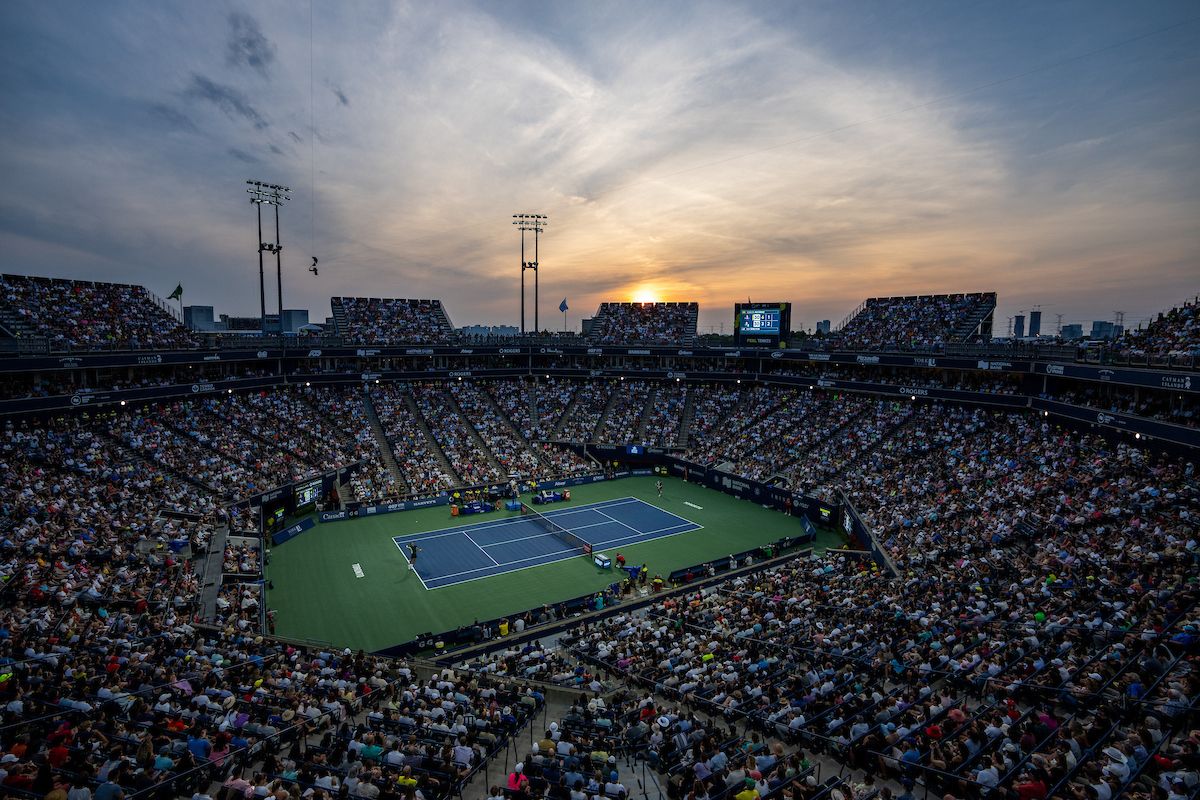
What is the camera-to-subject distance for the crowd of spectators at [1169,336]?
26502 millimetres

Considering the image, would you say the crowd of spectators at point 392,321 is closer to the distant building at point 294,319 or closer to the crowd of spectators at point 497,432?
the crowd of spectators at point 497,432

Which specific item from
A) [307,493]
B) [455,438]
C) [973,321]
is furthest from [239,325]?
[973,321]

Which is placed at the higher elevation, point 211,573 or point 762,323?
point 762,323

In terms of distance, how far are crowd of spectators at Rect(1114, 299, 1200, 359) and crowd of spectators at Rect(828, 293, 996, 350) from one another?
15778 millimetres

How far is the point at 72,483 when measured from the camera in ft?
88.8

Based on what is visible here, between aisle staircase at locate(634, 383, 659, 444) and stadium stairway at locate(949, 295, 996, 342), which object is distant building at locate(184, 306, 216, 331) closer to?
aisle staircase at locate(634, 383, 659, 444)

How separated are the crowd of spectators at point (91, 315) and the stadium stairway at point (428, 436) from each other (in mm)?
17219

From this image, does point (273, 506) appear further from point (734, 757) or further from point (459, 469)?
point (734, 757)

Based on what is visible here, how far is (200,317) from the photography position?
71.1m

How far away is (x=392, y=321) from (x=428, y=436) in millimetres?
19800

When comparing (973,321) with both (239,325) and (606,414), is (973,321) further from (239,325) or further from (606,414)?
(239,325)

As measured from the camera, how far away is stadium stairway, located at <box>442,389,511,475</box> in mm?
46594

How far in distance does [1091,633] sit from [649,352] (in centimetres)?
4798

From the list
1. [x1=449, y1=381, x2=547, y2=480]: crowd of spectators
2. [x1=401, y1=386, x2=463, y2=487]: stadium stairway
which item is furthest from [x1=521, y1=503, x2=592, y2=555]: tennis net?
[x1=401, y1=386, x2=463, y2=487]: stadium stairway
